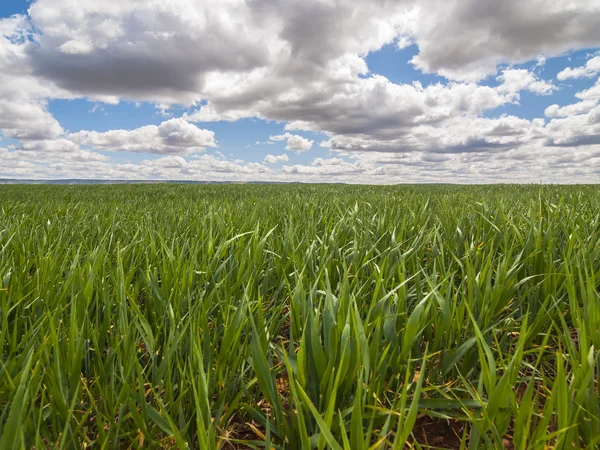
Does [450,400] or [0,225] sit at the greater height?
[0,225]

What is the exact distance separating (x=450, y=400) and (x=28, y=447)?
3.43ft

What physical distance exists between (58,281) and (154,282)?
1.96 feet

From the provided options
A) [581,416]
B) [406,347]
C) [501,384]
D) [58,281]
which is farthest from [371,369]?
[58,281]

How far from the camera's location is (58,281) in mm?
1615

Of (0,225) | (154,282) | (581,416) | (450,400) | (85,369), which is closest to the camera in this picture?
(581,416)

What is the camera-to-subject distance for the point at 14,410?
68cm

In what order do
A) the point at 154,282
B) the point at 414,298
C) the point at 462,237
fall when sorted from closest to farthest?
the point at 154,282 → the point at 414,298 → the point at 462,237

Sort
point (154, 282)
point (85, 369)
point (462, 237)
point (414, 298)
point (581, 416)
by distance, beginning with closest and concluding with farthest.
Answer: point (581, 416)
point (85, 369)
point (154, 282)
point (414, 298)
point (462, 237)

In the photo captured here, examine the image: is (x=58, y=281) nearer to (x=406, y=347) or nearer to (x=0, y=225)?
(x=406, y=347)

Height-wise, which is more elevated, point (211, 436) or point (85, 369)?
point (211, 436)

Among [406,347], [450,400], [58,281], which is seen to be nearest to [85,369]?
[58,281]

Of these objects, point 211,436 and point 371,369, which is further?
point 371,369

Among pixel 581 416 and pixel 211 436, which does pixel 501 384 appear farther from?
pixel 211 436

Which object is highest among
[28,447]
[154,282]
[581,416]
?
[154,282]
